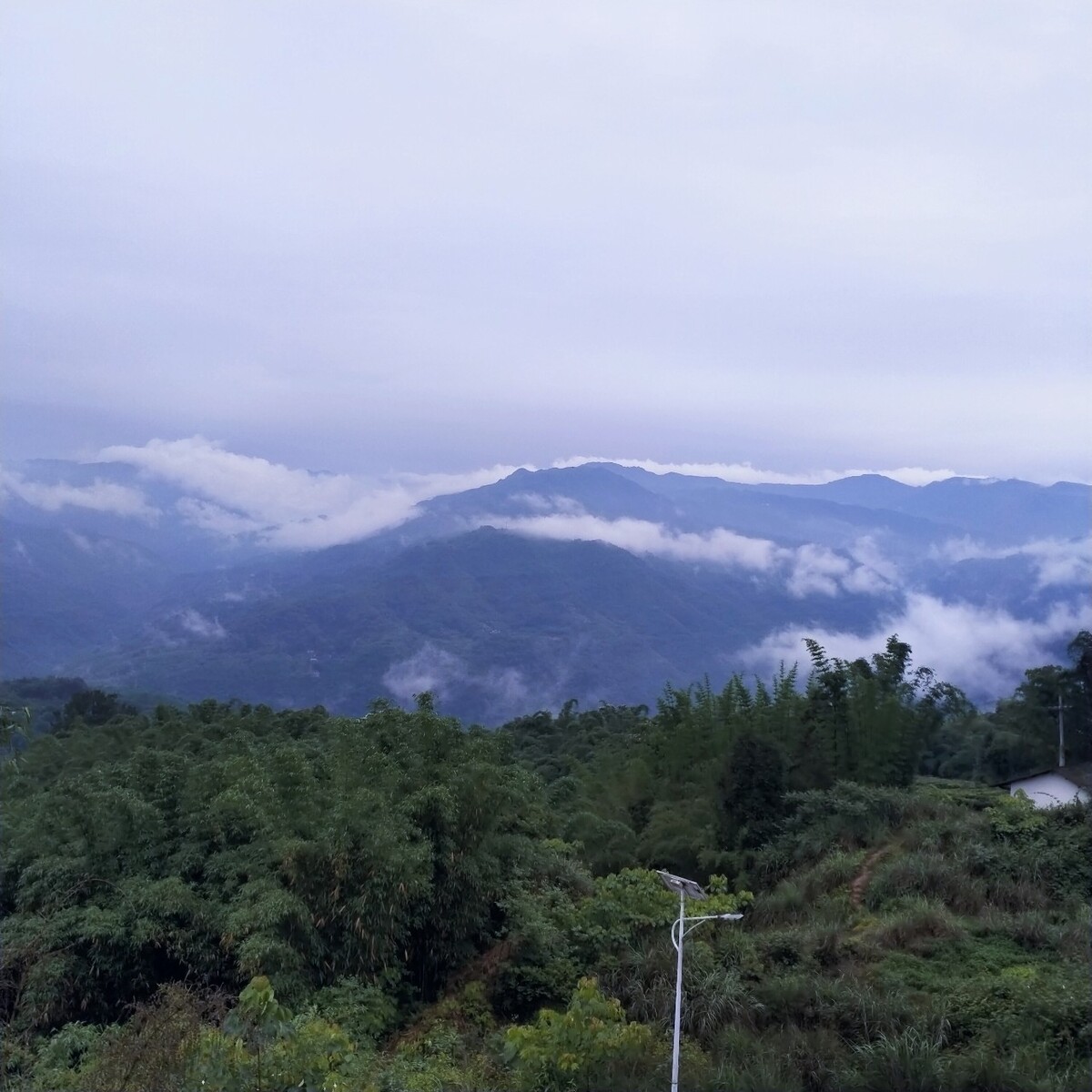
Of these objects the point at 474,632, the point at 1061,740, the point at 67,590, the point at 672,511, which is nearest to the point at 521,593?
the point at 474,632

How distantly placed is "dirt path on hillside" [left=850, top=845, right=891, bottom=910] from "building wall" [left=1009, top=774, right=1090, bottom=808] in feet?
10.7

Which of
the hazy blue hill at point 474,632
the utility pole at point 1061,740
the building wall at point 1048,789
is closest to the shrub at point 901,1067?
the building wall at point 1048,789

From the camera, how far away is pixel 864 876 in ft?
37.6

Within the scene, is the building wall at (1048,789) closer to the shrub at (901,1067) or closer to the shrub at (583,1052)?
the shrub at (901,1067)

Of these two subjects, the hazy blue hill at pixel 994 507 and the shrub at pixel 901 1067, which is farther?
the hazy blue hill at pixel 994 507

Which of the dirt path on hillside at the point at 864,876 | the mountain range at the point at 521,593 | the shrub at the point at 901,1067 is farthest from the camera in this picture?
the mountain range at the point at 521,593

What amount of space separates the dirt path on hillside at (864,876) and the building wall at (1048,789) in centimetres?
327

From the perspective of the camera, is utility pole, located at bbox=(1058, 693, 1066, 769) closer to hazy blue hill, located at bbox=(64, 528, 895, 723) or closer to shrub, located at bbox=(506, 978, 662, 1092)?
shrub, located at bbox=(506, 978, 662, 1092)

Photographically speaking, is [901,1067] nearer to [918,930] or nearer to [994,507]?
[918,930]

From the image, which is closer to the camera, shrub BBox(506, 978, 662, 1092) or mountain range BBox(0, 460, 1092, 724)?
shrub BBox(506, 978, 662, 1092)

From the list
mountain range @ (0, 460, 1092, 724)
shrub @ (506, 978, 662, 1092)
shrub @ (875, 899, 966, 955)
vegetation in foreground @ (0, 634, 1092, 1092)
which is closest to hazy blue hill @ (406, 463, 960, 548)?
mountain range @ (0, 460, 1092, 724)

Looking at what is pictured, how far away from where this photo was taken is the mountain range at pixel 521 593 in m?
85.1

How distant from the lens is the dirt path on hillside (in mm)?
10688

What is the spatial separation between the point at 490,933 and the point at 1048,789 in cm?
1029
